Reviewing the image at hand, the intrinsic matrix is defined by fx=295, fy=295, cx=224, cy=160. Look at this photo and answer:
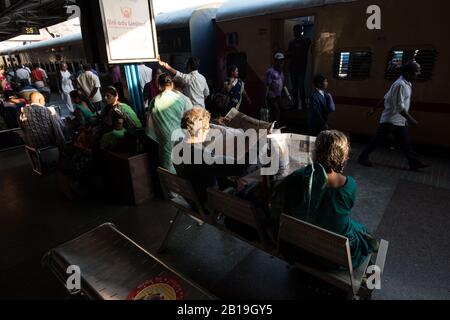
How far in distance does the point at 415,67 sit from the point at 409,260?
2.72 metres

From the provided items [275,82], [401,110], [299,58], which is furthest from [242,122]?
[299,58]

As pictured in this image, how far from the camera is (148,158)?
390 centimetres

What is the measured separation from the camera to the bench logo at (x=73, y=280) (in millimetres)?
1935

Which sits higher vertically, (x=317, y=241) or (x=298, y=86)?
(x=298, y=86)

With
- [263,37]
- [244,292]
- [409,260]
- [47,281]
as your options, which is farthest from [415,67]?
[47,281]

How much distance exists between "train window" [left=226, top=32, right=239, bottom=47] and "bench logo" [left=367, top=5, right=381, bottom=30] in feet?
9.60

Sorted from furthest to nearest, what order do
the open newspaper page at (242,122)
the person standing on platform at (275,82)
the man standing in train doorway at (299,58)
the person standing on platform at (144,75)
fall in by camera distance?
the man standing in train doorway at (299,58), the person standing on platform at (144,75), the person standing on platform at (275,82), the open newspaper page at (242,122)

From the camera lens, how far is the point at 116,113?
12.7 feet

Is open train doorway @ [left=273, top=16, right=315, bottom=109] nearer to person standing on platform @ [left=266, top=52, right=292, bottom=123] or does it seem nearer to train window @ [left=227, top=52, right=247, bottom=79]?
person standing on platform @ [left=266, top=52, right=292, bottom=123]

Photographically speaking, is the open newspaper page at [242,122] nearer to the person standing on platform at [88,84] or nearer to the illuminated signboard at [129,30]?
the illuminated signboard at [129,30]

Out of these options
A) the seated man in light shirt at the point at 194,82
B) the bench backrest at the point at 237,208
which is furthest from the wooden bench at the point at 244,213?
the seated man in light shirt at the point at 194,82

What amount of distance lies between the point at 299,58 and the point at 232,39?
1.66 metres

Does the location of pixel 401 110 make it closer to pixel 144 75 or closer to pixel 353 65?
pixel 353 65

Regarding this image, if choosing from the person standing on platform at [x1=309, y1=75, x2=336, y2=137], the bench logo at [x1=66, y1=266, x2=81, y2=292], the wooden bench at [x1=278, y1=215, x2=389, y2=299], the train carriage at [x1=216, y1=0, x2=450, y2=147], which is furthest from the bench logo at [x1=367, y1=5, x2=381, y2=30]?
the bench logo at [x1=66, y1=266, x2=81, y2=292]
